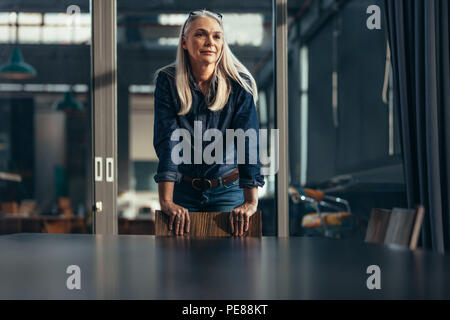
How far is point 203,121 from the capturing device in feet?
7.63

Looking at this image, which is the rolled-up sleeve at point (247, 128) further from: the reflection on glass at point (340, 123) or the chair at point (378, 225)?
the reflection on glass at point (340, 123)

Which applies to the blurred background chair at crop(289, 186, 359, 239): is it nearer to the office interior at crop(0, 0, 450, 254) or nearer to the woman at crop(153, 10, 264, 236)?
the office interior at crop(0, 0, 450, 254)

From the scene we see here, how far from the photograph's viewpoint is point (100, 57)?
10.8 ft

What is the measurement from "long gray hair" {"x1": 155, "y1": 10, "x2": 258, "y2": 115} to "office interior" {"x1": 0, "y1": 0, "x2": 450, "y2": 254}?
56cm

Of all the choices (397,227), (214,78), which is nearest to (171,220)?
(214,78)

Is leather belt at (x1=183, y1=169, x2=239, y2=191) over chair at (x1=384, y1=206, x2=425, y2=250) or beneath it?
over

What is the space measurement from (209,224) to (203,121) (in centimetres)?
56

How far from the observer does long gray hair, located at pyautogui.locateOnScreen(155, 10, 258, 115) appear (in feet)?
7.60

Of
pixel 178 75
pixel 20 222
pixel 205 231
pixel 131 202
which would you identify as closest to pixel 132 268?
pixel 205 231

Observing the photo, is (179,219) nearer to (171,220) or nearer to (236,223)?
(171,220)

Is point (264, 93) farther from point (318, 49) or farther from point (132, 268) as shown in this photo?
point (132, 268)

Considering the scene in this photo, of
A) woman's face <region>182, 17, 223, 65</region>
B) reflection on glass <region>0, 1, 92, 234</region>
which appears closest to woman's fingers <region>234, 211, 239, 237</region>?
woman's face <region>182, 17, 223, 65</region>

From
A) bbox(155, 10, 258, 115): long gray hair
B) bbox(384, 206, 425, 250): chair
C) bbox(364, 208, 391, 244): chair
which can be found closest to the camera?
bbox(384, 206, 425, 250): chair

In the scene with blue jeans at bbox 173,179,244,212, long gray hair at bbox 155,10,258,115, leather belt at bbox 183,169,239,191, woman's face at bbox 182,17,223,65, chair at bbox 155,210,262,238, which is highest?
woman's face at bbox 182,17,223,65
